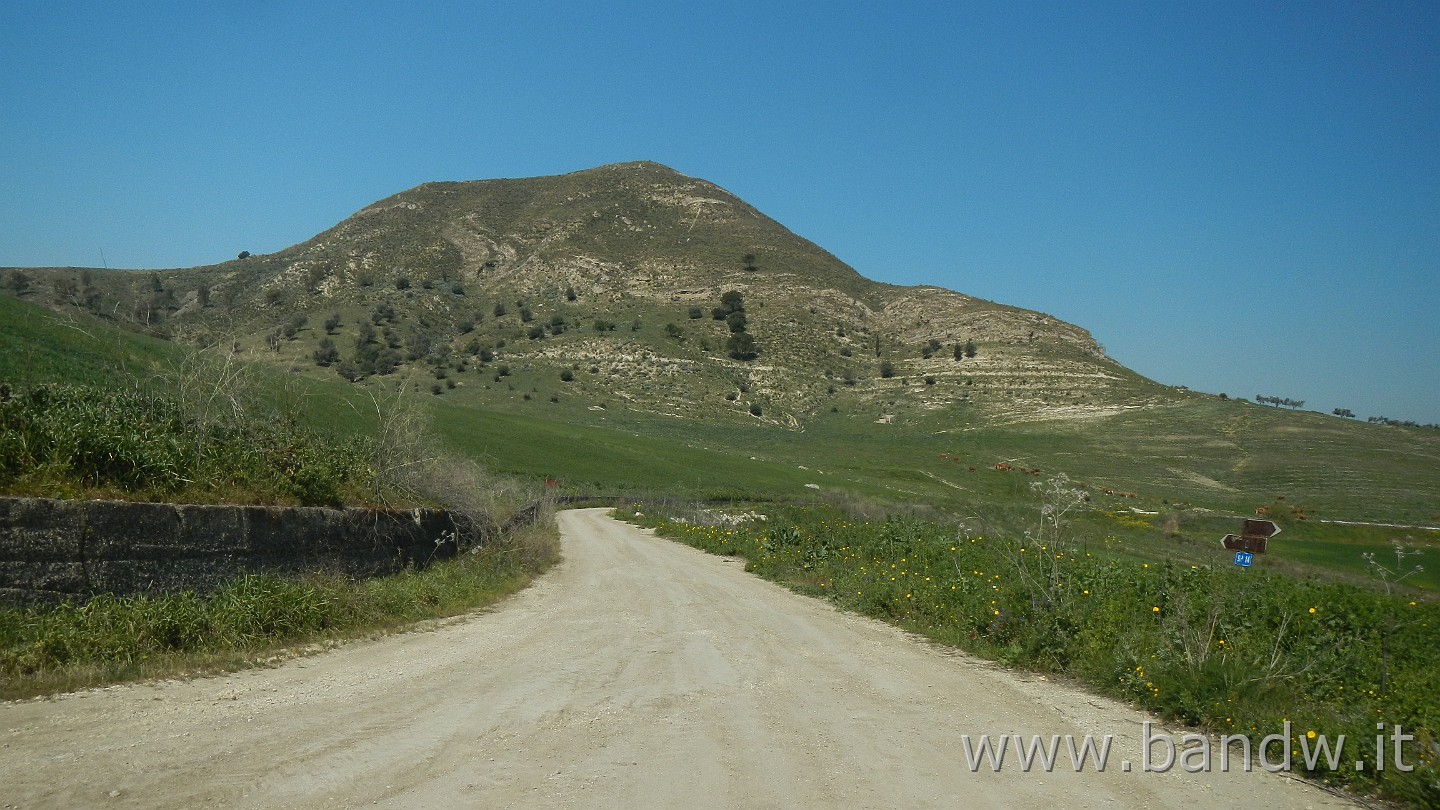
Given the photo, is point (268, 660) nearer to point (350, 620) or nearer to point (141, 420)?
point (350, 620)

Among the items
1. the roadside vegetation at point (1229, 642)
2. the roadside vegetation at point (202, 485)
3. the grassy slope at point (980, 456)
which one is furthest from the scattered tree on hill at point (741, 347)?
the roadside vegetation at point (1229, 642)

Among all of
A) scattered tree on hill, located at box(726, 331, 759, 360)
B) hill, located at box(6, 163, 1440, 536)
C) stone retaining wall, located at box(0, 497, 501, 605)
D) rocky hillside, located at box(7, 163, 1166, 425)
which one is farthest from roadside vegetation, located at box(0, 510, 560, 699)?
scattered tree on hill, located at box(726, 331, 759, 360)

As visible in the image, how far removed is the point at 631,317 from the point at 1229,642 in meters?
93.8

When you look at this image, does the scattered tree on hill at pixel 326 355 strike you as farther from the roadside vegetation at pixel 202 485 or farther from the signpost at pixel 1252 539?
the signpost at pixel 1252 539

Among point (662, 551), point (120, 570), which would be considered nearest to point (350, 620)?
point (120, 570)

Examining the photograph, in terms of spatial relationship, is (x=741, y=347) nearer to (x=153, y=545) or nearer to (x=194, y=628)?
(x=153, y=545)

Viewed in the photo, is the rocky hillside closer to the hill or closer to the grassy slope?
the hill

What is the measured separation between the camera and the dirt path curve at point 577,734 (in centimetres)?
508

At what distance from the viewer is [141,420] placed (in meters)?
10.0

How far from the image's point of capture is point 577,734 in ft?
21.1

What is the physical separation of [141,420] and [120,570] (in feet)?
8.88

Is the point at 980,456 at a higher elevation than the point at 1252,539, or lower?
lower

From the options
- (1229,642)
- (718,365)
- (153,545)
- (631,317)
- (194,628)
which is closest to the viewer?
(194,628)

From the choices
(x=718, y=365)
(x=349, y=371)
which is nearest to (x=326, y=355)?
(x=349, y=371)
